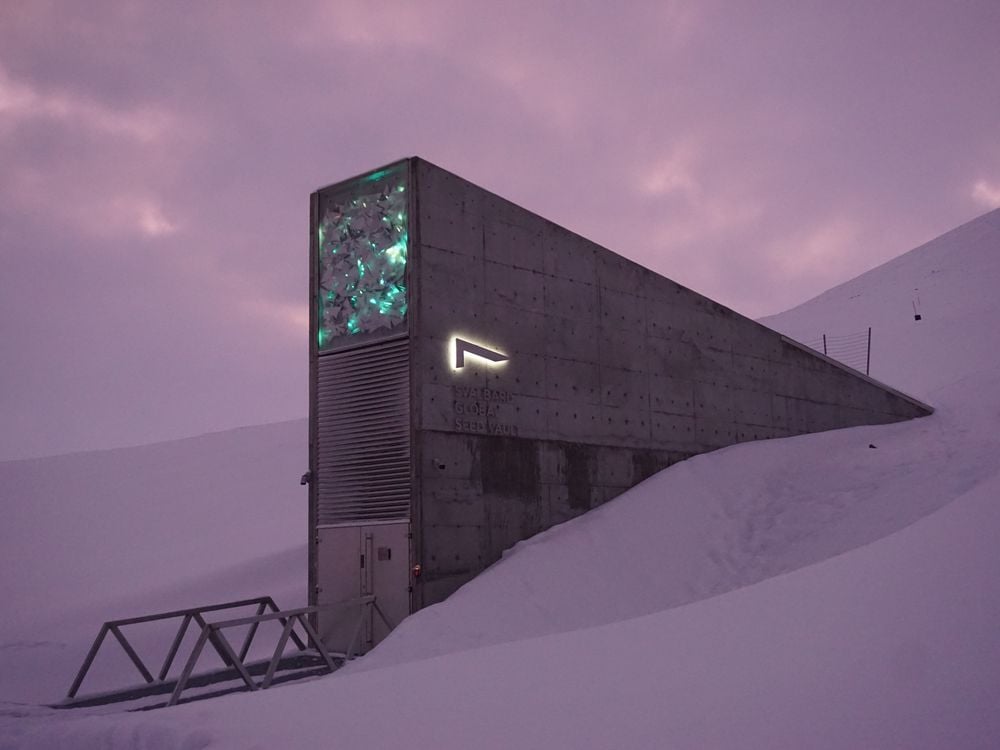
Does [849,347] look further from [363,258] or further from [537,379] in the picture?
[363,258]

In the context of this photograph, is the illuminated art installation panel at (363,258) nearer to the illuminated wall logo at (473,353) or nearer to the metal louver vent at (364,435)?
the metal louver vent at (364,435)

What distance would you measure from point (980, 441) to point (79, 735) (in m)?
13.7

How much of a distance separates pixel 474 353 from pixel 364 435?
190cm

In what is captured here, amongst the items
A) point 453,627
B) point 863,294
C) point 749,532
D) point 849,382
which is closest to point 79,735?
point 453,627

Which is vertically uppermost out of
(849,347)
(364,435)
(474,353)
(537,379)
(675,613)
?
(849,347)

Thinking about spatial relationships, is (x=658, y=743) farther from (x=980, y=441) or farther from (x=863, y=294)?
(x=863, y=294)

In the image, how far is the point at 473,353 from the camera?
11891 millimetres

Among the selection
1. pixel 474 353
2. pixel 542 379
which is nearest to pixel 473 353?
pixel 474 353

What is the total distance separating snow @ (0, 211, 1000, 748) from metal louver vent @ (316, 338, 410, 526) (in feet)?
5.66

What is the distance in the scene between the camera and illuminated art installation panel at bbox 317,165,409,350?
1171 cm

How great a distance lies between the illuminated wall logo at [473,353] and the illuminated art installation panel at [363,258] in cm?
84

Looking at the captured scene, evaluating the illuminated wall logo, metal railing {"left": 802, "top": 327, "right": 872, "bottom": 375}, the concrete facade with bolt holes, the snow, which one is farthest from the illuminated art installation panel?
metal railing {"left": 802, "top": 327, "right": 872, "bottom": 375}

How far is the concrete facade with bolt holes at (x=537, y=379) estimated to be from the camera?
446 inches

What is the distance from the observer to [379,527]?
36.9 ft
